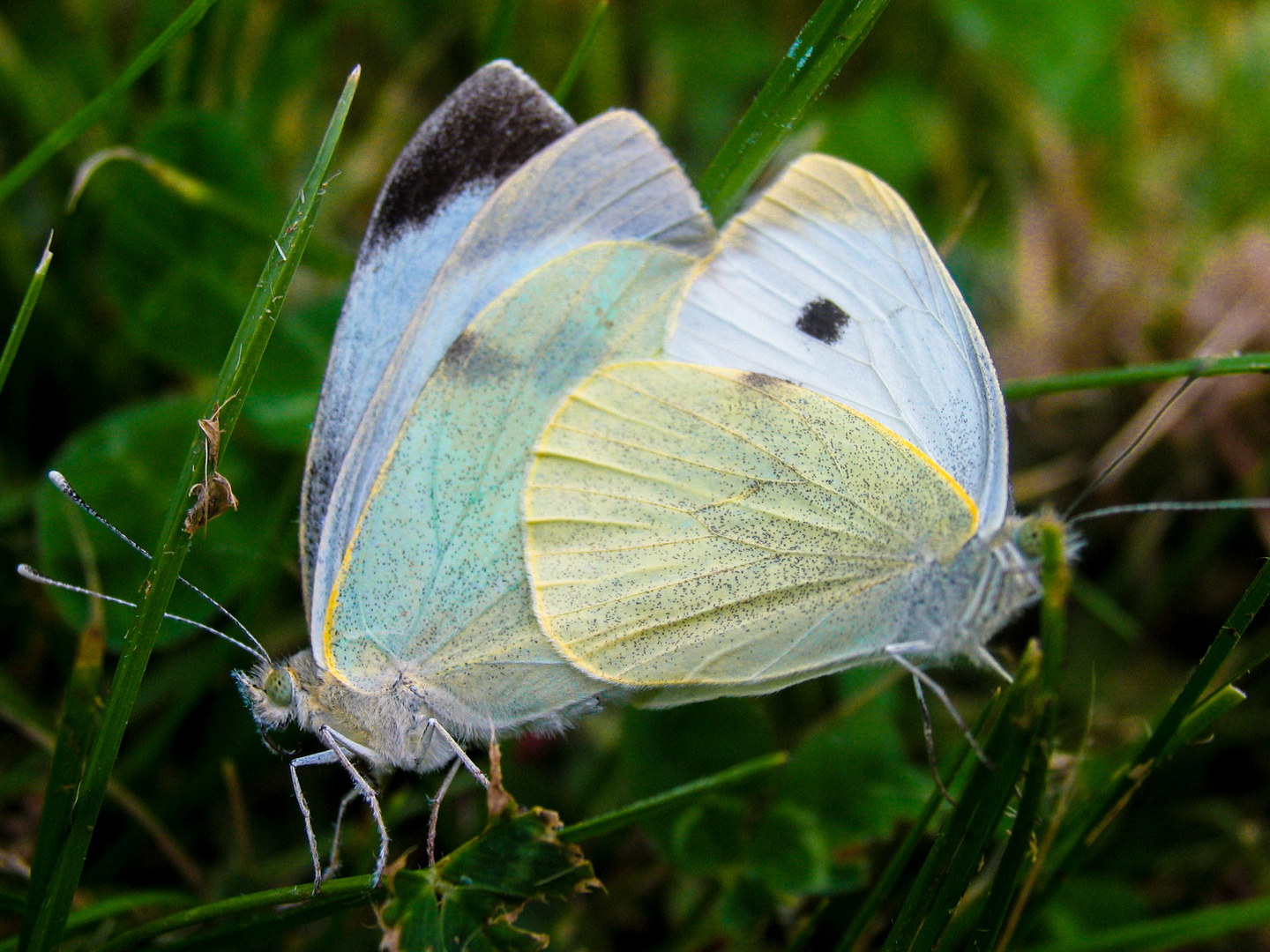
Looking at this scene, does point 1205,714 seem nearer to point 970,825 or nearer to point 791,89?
point 970,825

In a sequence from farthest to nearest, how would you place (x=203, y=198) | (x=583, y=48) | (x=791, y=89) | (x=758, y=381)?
(x=203, y=198)
(x=583, y=48)
(x=758, y=381)
(x=791, y=89)

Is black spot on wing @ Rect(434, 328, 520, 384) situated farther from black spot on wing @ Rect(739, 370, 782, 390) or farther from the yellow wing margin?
black spot on wing @ Rect(739, 370, 782, 390)

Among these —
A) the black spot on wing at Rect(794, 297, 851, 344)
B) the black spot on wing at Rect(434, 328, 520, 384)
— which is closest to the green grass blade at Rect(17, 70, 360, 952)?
the black spot on wing at Rect(434, 328, 520, 384)

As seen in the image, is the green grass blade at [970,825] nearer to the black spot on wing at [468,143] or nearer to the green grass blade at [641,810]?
the green grass blade at [641,810]

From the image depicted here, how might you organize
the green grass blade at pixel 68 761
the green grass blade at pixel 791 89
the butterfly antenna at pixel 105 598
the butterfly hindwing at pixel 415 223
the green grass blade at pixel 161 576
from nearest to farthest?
the green grass blade at pixel 68 761
the green grass blade at pixel 161 576
the butterfly antenna at pixel 105 598
the green grass blade at pixel 791 89
the butterfly hindwing at pixel 415 223

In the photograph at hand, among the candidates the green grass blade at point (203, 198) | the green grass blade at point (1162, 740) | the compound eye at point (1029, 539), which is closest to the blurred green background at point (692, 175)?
the green grass blade at point (203, 198)

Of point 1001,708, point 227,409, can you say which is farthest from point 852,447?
point 227,409

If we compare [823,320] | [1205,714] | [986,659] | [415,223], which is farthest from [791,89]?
[1205,714]
